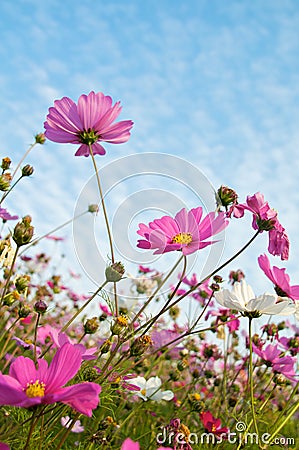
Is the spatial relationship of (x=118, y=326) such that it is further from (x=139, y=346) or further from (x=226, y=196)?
(x=226, y=196)

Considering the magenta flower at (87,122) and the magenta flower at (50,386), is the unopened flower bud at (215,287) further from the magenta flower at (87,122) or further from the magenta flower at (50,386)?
the magenta flower at (50,386)

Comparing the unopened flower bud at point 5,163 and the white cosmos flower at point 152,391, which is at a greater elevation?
the unopened flower bud at point 5,163

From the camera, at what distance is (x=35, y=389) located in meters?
0.47

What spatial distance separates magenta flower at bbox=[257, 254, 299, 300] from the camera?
820 mm

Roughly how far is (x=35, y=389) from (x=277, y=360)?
757 mm

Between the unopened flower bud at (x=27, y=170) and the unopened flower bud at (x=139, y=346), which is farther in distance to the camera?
the unopened flower bud at (x=27, y=170)

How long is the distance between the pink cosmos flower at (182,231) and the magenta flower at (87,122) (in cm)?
19

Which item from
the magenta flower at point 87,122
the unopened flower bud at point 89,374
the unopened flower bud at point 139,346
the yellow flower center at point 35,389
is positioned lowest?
the yellow flower center at point 35,389

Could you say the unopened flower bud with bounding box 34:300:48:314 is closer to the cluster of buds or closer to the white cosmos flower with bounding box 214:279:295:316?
the cluster of buds

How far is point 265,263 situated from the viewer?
821mm

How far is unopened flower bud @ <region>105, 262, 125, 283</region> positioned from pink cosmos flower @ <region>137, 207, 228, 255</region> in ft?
0.15

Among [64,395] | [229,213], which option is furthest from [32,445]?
[229,213]

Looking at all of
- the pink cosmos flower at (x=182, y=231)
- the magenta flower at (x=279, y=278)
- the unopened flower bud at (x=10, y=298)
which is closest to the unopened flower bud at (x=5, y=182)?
the unopened flower bud at (x=10, y=298)

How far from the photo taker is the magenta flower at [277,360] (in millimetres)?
1087
